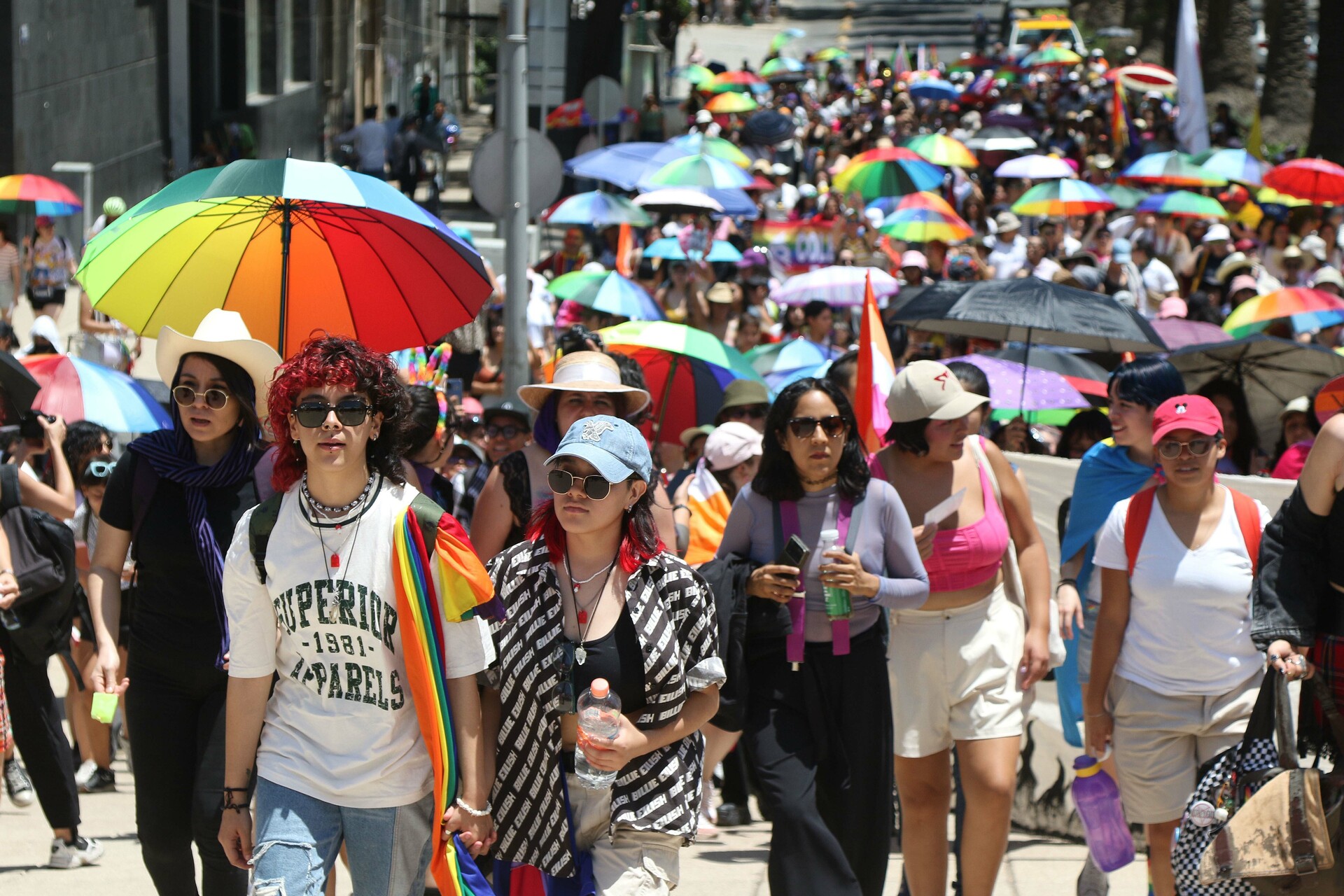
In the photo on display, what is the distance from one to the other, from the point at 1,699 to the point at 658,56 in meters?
32.9

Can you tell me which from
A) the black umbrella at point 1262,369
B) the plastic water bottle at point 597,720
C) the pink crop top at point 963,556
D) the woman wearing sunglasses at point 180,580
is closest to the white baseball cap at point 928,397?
the pink crop top at point 963,556

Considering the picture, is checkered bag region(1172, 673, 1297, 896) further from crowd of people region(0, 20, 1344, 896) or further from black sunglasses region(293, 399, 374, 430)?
black sunglasses region(293, 399, 374, 430)

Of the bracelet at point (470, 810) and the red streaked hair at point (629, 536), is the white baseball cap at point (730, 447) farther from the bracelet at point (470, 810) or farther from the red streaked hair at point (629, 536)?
the bracelet at point (470, 810)

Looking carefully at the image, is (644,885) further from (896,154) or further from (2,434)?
(896,154)

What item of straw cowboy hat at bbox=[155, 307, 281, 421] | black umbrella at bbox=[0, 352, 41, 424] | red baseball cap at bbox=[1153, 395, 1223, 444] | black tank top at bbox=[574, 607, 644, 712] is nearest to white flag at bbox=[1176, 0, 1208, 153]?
red baseball cap at bbox=[1153, 395, 1223, 444]

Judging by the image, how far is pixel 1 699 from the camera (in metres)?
5.50

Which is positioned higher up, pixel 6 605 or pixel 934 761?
pixel 6 605

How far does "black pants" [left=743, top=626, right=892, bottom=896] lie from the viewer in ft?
16.8

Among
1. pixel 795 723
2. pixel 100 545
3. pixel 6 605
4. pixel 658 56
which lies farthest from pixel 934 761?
pixel 658 56

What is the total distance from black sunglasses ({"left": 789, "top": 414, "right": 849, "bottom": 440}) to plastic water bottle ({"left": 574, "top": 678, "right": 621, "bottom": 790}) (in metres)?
1.43

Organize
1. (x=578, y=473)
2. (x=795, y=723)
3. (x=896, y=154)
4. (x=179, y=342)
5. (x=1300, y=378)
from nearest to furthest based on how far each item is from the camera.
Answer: (x=578, y=473) < (x=179, y=342) < (x=795, y=723) < (x=1300, y=378) < (x=896, y=154)

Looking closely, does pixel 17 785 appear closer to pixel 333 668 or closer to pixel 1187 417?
pixel 333 668

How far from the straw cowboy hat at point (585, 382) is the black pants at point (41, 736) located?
7.10 feet

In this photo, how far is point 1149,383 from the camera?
588 cm
